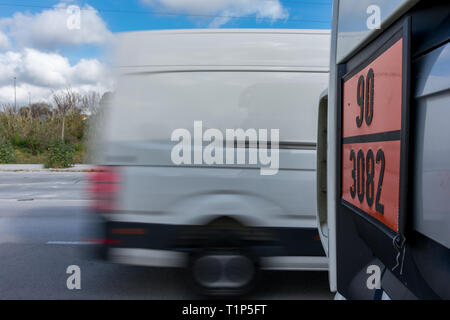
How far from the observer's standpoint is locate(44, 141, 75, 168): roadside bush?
18.2m

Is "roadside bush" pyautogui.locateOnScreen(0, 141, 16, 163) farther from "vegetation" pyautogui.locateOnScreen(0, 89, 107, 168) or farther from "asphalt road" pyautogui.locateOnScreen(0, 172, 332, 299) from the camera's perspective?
"asphalt road" pyautogui.locateOnScreen(0, 172, 332, 299)

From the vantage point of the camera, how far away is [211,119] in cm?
329

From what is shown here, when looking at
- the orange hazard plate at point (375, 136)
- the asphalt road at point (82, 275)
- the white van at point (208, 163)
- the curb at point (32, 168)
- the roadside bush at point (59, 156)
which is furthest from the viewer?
the roadside bush at point (59, 156)

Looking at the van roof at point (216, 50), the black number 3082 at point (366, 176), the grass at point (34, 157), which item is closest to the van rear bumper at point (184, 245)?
the van roof at point (216, 50)

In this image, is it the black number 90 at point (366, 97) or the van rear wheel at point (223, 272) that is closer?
the black number 90 at point (366, 97)

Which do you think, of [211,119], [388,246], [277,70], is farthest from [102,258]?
[388,246]

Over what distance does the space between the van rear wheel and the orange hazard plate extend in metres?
1.58

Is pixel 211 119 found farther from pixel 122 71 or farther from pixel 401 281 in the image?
pixel 401 281

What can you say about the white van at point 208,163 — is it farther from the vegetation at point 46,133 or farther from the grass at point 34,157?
the grass at point 34,157

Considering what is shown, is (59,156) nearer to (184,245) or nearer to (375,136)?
(184,245)

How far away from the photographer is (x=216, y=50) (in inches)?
133

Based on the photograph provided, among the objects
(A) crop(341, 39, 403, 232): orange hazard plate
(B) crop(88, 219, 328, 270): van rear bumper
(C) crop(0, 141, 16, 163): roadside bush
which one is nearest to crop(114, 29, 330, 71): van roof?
(B) crop(88, 219, 328, 270): van rear bumper

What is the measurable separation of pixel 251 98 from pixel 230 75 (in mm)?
268

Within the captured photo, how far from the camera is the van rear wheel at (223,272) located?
335 centimetres
